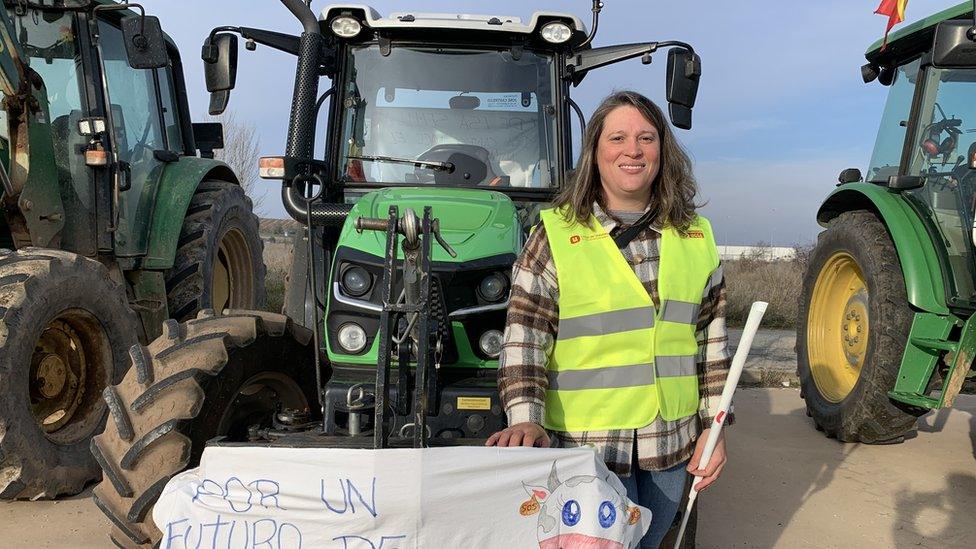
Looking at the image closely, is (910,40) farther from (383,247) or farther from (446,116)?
(383,247)

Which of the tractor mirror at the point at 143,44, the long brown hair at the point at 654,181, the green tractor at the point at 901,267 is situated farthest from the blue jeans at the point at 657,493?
the tractor mirror at the point at 143,44

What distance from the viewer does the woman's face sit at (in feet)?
7.86

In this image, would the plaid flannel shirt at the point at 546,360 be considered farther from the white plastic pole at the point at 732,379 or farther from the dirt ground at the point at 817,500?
the dirt ground at the point at 817,500

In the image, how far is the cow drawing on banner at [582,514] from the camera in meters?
2.16

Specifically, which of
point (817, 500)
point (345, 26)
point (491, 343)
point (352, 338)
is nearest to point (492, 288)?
point (491, 343)

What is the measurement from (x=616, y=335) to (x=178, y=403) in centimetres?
152

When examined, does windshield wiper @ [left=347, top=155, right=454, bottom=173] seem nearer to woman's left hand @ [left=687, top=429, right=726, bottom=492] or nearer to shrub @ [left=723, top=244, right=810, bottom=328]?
woman's left hand @ [left=687, top=429, right=726, bottom=492]

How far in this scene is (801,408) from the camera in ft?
22.5

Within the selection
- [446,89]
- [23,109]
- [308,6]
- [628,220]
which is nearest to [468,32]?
[446,89]

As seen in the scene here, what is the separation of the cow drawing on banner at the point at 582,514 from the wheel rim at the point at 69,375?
2.66 m

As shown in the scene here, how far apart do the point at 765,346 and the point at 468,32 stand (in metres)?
7.15

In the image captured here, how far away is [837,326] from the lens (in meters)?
6.15

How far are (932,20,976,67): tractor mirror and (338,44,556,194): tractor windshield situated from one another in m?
1.72

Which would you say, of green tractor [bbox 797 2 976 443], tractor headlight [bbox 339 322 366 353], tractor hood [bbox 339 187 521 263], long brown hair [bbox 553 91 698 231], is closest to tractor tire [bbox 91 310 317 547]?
tractor headlight [bbox 339 322 366 353]
